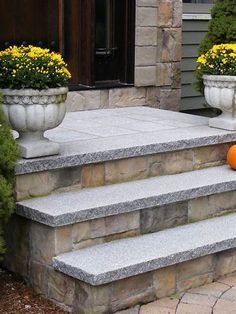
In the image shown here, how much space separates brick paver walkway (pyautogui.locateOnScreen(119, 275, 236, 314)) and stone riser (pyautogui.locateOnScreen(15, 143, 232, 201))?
35.5 inches

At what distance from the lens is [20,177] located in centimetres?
413

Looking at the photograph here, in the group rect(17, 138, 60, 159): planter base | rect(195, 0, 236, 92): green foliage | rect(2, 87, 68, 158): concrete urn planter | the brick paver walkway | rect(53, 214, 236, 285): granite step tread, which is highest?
rect(195, 0, 236, 92): green foliage

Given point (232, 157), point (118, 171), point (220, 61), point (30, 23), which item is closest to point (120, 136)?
point (118, 171)

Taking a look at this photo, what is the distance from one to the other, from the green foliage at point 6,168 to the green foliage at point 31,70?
0.79ft

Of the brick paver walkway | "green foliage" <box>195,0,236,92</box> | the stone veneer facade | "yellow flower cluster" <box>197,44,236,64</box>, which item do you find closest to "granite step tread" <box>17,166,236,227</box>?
the brick paver walkway

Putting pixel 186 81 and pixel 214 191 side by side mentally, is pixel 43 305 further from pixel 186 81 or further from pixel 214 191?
pixel 186 81

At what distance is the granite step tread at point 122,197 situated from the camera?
398 centimetres

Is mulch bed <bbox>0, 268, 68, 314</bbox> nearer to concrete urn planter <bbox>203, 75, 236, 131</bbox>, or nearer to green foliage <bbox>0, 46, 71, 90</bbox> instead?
green foliage <bbox>0, 46, 71, 90</bbox>

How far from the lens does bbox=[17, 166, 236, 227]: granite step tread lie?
Result: 13.0ft

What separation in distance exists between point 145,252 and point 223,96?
1.70m

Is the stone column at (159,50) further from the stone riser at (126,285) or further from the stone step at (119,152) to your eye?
the stone riser at (126,285)

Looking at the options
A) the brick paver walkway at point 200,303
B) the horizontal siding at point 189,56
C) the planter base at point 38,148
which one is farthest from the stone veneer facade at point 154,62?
the brick paver walkway at point 200,303

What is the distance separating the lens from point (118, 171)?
15.1 feet

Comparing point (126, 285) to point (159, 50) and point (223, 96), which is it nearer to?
point (223, 96)
